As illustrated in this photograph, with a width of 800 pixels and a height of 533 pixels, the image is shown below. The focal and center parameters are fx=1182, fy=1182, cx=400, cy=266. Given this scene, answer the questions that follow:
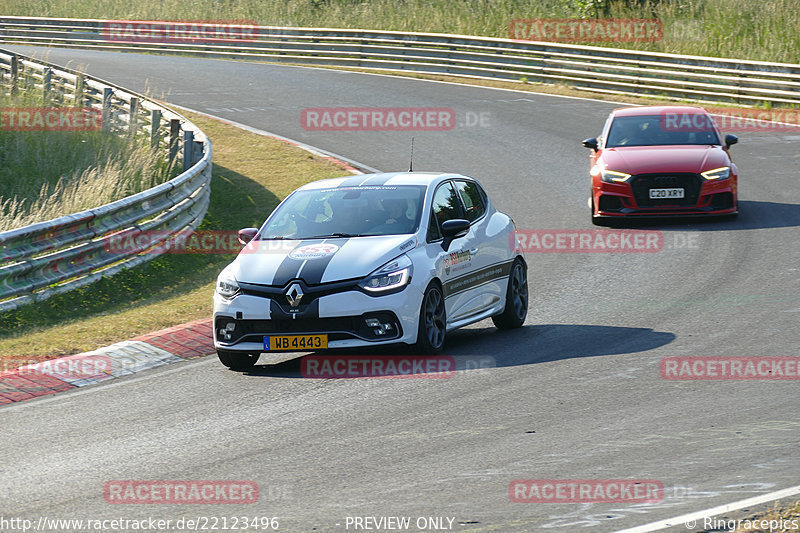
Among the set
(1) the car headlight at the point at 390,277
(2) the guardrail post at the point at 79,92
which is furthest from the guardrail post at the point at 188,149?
(1) the car headlight at the point at 390,277

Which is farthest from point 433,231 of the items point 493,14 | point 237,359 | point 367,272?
point 493,14

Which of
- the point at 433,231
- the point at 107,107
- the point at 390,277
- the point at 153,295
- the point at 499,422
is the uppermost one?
the point at 433,231

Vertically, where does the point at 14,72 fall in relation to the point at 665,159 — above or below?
below

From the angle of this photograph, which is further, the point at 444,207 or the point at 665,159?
the point at 665,159

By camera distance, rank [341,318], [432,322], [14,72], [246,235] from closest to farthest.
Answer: [341,318]
[432,322]
[246,235]
[14,72]

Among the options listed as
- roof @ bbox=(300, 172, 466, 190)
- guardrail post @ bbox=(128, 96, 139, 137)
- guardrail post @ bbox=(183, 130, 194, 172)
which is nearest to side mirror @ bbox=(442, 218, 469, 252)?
roof @ bbox=(300, 172, 466, 190)

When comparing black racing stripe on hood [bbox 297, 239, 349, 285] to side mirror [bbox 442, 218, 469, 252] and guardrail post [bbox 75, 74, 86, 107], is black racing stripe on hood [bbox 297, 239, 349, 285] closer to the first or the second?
side mirror [bbox 442, 218, 469, 252]

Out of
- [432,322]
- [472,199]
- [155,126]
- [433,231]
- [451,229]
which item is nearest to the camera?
[432,322]

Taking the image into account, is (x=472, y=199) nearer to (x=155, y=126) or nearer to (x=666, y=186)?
(x=666, y=186)

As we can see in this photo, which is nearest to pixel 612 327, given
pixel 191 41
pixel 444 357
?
pixel 444 357

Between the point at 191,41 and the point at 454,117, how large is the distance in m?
16.9

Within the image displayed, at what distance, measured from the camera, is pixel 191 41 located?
137ft

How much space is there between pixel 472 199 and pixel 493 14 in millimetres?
29314

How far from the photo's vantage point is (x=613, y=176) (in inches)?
688
